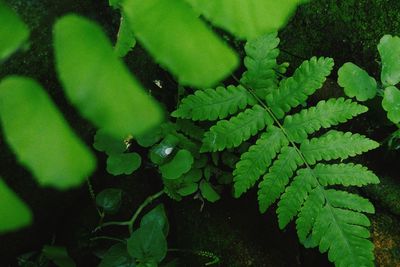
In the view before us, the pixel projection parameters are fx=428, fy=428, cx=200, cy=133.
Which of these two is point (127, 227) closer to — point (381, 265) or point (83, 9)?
point (83, 9)

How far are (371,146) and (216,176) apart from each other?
74 centimetres

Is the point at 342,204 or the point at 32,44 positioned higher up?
the point at 32,44

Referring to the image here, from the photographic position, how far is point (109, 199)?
200 centimetres

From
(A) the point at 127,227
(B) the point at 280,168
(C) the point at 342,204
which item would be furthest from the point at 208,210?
(C) the point at 342,204

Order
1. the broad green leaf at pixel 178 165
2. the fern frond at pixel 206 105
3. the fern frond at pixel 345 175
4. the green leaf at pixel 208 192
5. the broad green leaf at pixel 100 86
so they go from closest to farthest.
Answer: the broad green leaf at pixel 100 86 → the fern frond at pixel 345 175 → the fern frond at pixel 206 105 → the broad green leaf at pixel 178 165 → the green leaf at pixel 208 192

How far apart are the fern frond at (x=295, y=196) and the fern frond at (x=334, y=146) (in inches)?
2.8

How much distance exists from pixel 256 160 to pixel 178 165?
1.25ft

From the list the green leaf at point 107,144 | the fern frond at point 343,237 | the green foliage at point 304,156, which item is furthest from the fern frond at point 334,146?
the green leaf at point 107,144

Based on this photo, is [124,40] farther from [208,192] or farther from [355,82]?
[355,82]

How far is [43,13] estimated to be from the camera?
153 cm

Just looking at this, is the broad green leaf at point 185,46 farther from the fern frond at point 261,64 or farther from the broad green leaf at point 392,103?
the broad green leaf at point 392,103

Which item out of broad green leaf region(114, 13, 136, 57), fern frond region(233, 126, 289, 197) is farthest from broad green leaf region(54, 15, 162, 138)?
fern frond region(233, 126, 289, 197)

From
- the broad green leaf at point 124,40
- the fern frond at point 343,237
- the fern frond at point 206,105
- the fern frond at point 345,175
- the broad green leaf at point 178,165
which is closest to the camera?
the broad green leaf at point 124,40

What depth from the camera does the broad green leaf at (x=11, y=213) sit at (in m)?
0.43
